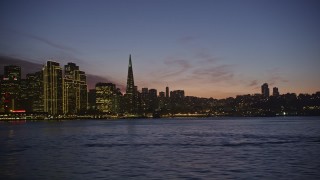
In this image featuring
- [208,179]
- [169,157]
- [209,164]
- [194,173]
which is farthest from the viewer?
[169,157]

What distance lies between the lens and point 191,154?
5484cm

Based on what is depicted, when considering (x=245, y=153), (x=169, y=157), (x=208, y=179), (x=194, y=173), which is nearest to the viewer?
(x=208, y=179)

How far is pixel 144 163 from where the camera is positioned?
153 ft

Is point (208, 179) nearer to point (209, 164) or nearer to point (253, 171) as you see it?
point (253, 171)

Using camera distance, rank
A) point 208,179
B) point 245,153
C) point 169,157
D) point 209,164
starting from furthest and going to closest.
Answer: point 245,153, point 169,157, point 209,164, point 208,179

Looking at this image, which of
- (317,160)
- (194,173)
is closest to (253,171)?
(194,173)

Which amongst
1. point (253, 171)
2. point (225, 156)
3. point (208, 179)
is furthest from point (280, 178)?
point (225, 156)

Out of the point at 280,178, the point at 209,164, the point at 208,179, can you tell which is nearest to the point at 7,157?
the point at 209,164

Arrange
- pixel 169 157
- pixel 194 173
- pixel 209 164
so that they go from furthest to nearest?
pixel 169 157 → pixel 209 164 → pixel 194 173

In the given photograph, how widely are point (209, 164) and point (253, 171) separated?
6182mm

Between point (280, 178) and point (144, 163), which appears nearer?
point (280, 178)

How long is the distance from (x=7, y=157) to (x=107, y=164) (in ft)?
51.0

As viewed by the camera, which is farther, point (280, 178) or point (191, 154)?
point (191, 154)

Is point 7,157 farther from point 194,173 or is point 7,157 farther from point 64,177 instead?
point 194,173
